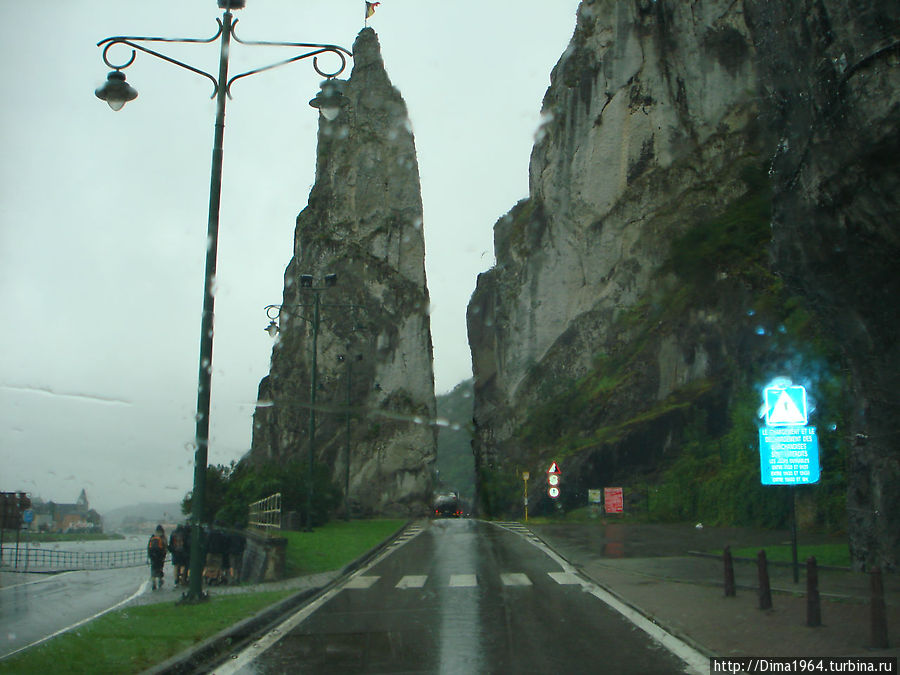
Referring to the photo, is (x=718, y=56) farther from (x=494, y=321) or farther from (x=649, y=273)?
(x=494, y=321)

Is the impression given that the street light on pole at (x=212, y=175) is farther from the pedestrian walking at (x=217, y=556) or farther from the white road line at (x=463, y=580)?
the pedestrian walking at (x=217, y=556)

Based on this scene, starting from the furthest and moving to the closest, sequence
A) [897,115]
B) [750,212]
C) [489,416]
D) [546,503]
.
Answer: [489,416] < [546,503] < [750,212] < [897,115]

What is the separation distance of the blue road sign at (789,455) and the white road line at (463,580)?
216 inches

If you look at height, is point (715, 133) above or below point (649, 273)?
above

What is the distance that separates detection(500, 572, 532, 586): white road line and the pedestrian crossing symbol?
5.16 meters

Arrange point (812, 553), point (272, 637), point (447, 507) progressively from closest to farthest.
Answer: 1. point (272, 637)
2. point (812, 553)
3. point (447, 507)

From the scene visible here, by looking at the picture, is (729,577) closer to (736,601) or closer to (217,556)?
(736,601)

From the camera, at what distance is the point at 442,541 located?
29219 mm

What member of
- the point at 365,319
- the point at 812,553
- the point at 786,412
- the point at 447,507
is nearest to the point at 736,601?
the point at 786,412

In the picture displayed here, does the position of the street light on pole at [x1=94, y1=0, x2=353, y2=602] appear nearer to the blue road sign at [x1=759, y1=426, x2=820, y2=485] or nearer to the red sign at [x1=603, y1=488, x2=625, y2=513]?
the blue road sign at [x1=759, y1=426, x2=820, y2=485]

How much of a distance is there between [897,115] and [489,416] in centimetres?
7583

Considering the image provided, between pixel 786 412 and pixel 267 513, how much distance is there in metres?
22.1

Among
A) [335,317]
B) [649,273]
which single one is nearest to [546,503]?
[649,273]

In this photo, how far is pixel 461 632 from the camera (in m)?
10.5
